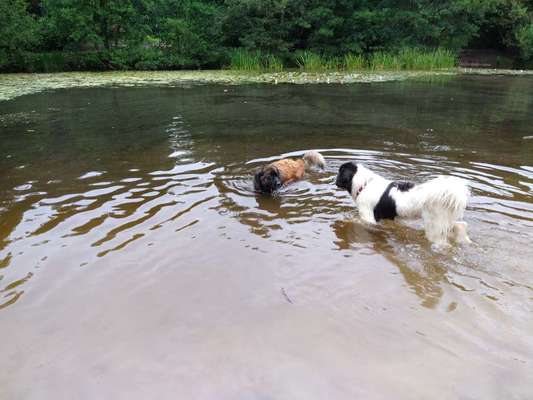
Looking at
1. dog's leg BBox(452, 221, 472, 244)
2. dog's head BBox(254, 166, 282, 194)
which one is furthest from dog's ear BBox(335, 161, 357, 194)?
dog's leg BBox(452, 221, 472, 244)

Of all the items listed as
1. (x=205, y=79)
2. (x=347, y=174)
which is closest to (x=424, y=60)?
(x=205, y=79)

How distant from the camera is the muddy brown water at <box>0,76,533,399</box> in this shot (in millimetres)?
2842

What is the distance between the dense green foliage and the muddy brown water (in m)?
21.2

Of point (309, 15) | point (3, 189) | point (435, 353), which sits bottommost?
point (435, 353)

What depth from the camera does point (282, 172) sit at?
255 inches

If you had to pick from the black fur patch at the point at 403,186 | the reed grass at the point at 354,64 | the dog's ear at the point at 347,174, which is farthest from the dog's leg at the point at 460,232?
the reed grass at the point at 354,64

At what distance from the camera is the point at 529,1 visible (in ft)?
110

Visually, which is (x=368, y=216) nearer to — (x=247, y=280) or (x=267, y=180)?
(x=267, y=180)

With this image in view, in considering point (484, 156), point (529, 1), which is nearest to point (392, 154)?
point (484, 156)

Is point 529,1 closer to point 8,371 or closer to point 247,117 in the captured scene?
point 247,117

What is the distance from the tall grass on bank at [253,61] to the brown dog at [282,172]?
813 inches

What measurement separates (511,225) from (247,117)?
827 cm

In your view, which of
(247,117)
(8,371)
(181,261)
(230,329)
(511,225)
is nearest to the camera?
(8,371)

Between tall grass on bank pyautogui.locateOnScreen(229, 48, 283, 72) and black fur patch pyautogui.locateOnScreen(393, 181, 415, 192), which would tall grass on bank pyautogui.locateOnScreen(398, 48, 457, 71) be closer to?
tall grass on bank pyautogui.locateOnScreen(229, 48, 283, 72)
